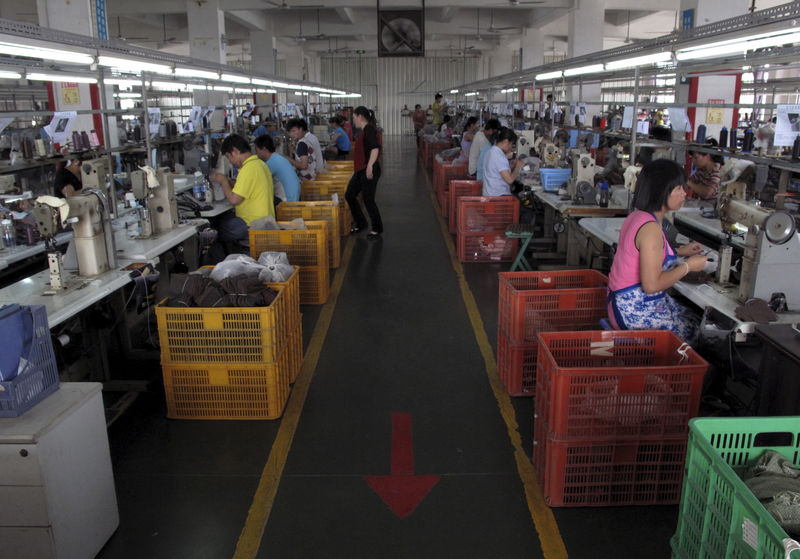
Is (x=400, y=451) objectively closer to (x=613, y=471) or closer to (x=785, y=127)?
(x=613, y=471)

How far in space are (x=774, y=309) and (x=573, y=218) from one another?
10.1 ft

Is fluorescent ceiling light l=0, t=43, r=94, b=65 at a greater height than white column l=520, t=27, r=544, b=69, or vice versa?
white column l=520, t=27, r=544, b=69

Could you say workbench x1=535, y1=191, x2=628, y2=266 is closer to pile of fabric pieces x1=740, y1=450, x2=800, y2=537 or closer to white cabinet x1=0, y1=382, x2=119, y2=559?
pile of fabric pieces x1=740, y1=450, x2=800, y2=537

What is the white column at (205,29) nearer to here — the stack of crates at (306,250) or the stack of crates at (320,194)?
the stack of crates at (320,194)

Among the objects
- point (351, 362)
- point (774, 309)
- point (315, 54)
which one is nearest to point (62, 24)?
point (351, 362)

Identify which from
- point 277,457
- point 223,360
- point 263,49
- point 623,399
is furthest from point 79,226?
point 263,49

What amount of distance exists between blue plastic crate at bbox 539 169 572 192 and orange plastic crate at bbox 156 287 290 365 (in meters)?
4.54

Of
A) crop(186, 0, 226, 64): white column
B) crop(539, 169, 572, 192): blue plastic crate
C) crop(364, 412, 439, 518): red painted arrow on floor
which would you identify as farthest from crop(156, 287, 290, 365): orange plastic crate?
crop(186, 0, 226, 64): white column

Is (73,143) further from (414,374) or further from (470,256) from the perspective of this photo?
(414,374)

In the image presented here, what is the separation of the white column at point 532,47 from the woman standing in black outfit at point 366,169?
1204 centimetres

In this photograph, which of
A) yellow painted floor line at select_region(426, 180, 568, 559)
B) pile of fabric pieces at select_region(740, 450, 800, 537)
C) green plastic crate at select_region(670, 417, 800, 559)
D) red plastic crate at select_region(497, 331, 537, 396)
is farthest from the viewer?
red plastic crate at select_region(497, 331, 537, 396)

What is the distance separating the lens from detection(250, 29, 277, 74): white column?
60.2 feet

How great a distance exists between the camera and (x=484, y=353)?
193 inches

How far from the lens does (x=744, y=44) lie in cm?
376
